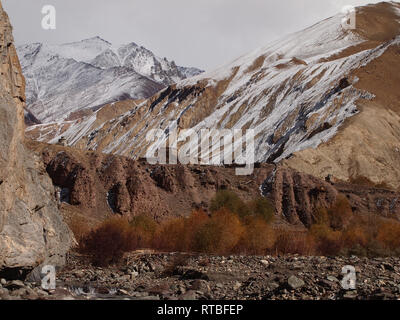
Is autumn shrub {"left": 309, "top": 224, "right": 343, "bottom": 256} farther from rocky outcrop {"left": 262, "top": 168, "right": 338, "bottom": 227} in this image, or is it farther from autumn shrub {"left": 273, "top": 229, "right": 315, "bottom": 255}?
rocky outcrop {"left": 262, "top": 168, "right": 338, "bottom": 227}

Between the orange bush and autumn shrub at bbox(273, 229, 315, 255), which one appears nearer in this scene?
autumn shrub at bbox(273, 229, 315, 255)

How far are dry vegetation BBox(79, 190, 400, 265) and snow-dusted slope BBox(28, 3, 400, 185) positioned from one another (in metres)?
22.2

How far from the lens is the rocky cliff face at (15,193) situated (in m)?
17.4

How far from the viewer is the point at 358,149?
67875mm

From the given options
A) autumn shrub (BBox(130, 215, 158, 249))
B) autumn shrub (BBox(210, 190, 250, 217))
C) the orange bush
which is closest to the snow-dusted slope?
autumn shrub (BBox(210, 190, 250, 217))

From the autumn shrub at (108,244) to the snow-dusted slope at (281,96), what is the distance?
33983 mm

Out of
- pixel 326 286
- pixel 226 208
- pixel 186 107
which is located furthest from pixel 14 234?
pixel 186 107

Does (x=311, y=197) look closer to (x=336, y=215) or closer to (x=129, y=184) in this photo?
(x=336, y=215)

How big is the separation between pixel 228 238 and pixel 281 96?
245ft

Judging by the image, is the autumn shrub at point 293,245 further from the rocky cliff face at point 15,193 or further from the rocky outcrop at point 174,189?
the rocky cliff face at point 15,193

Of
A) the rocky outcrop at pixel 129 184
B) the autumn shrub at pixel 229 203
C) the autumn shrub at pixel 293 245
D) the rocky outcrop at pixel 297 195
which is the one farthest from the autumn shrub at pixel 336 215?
the autumn shrub at pixel 293 245

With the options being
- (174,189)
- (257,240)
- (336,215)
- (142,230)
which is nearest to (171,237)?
(142,230)

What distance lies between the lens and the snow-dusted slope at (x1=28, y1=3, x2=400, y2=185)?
269ft
